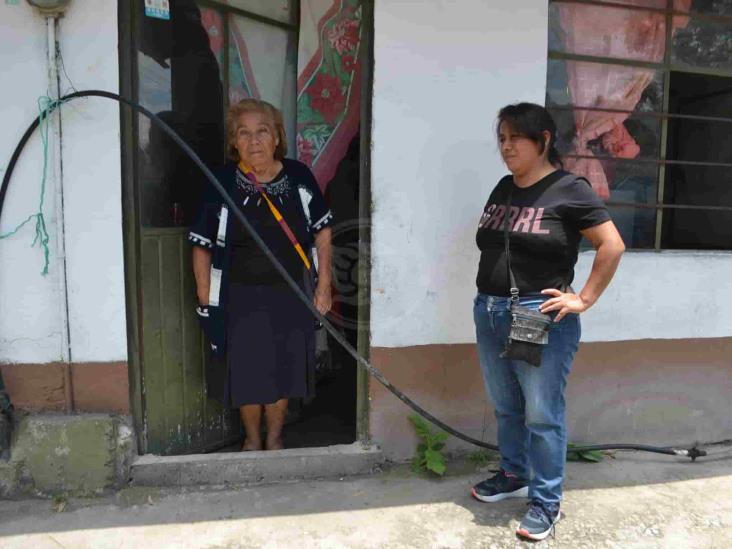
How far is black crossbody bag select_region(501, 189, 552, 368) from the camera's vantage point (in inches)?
90.0

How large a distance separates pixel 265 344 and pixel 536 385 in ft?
4.46

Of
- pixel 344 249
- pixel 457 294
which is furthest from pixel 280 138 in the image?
pixel 457 294

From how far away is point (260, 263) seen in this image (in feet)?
9.66

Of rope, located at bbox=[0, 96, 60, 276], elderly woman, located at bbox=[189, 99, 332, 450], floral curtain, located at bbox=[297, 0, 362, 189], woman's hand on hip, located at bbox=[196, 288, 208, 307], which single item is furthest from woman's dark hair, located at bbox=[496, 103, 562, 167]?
rope, located at bbox=[0, 96, 60, 276]

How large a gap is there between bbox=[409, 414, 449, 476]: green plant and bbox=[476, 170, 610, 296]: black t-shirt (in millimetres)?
969

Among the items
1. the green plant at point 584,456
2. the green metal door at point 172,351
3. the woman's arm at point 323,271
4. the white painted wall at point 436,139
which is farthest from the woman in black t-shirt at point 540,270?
the green metal door at point 172,351

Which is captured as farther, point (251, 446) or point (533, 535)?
point (251, 446)


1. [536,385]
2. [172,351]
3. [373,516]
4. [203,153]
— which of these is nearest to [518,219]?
[536,385]

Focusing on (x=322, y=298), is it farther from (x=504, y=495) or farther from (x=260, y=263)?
(x=504, y=495)

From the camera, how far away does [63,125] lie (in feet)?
8.52

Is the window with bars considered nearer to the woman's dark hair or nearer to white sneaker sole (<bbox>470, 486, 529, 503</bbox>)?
the woman's dark hair

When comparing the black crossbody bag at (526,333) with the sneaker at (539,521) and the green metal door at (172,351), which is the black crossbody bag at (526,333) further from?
the green metal door at (172,351)

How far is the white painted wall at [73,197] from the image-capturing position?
2.54m

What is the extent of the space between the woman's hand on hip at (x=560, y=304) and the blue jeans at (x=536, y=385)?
0.14 feet
